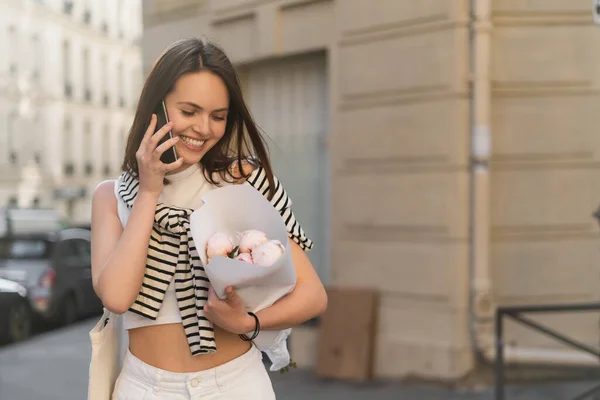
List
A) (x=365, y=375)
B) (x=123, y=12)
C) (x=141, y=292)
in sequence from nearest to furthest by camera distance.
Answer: (x=141, y=292), (x=365, y=375), (x=123, y=12)

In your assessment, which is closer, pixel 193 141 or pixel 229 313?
pixel 229 313

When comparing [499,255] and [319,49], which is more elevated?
[319,49]

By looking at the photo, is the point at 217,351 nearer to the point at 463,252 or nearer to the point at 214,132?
the point at 214,132

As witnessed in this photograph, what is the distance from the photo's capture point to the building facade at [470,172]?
20.2ft

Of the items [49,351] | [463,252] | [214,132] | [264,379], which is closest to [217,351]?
[264,379]

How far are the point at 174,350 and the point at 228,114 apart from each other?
22.6 inches

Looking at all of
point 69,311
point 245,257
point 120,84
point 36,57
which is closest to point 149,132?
point 245,257

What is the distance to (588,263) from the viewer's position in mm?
6199

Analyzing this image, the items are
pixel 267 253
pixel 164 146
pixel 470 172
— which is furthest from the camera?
pixel 470 172

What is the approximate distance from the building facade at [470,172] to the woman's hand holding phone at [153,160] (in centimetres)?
462

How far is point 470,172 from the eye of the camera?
6.24 metres

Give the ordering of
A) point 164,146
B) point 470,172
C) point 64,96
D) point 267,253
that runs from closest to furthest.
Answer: point 267,253
point 164,146
point 470,172
point 64,96

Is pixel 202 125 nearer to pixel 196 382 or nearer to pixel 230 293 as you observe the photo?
pixel 230 293

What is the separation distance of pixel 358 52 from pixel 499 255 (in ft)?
6.90
